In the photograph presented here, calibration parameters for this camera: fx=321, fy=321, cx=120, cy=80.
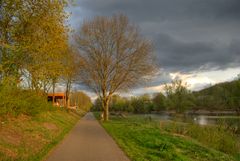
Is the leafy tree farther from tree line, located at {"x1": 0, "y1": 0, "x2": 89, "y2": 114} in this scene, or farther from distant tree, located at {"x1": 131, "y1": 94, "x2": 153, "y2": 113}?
tree line, located at {"x1": 0, "y1": 0, "x2": 89, "y2": 114}

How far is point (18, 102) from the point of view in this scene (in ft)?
59.1

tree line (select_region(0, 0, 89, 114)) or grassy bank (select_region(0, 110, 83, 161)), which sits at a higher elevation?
tree line (select_region(0, 0, 89, 114))

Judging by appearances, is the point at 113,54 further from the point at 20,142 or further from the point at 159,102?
the point at 159,102

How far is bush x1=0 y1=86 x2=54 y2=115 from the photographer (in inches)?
595

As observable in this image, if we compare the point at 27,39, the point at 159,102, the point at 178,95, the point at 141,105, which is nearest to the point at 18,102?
the point at 27,39

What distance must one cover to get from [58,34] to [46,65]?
71.7 inches

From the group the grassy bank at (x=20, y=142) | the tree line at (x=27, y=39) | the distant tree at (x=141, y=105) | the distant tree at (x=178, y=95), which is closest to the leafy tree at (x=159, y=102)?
the distant tree at (x=141, y=105)

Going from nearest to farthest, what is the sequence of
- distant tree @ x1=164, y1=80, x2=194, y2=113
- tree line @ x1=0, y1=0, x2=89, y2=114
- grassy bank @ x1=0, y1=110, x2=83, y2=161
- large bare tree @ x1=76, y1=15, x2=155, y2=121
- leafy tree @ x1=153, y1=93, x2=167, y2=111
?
1. grassy bank @ x1=0, y1=110, x2=83, y2=161
2. tree line @ x1=0, y1=0, x2=89, y2=114
3. large bare tree @ x1=76, y1=15, x2=155, y2=121
4. distant tree @ x1=164, y1=80, x2=194, y2=113
5. leafy tree @ x1=153, y1=93, x2=167, y2=111

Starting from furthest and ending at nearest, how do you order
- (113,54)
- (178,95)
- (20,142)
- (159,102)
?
1. (159,102)
2. (178,95)
3. (113,54)
4. (20,142)

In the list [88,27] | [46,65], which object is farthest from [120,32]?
[46,65]

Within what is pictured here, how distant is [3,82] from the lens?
13789 mm

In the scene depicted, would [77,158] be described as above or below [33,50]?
below

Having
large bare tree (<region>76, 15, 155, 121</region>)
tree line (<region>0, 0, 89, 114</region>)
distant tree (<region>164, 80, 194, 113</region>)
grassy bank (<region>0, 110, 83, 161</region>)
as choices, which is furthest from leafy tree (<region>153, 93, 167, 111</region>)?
tree line (<region>0, 0, 89, 114</region>)

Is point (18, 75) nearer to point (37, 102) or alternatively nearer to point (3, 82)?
point (3, 82)
